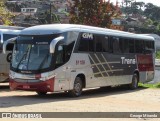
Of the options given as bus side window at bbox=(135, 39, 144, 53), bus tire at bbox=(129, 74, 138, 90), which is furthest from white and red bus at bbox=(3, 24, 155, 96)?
bus side window at bbox=(135, 39, 144, 53)

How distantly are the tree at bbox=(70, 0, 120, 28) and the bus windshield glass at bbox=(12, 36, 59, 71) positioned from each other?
1848cm

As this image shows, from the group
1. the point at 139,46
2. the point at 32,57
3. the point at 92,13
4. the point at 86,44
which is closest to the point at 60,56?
the point at 32,57

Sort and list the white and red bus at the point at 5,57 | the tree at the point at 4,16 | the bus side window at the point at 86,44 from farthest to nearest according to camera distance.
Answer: the tree at the point at 4,16 → the white and red bus at the point at 5,57 → the bus side window at the point at 86,44

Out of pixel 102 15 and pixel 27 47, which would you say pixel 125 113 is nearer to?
pixel 27 47

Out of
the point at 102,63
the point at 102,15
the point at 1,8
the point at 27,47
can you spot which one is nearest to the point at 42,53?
the point at 27,47

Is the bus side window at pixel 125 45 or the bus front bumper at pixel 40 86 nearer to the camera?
the bus front bumper at pixel 40 86

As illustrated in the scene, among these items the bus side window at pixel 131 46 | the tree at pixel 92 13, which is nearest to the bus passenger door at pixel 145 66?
the bus side window at pixel 131 46

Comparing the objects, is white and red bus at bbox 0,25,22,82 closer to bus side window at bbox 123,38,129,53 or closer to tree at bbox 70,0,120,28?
bus side window at bbox 123,38,129,53

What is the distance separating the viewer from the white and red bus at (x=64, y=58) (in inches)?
681

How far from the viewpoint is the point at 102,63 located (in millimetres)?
21047

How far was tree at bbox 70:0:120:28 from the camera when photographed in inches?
1427

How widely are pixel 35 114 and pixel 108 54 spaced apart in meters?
10.3

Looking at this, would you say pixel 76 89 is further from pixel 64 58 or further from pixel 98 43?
pixel 98 43

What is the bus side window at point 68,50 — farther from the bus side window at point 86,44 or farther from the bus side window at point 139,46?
the bus side window at point 139,46
